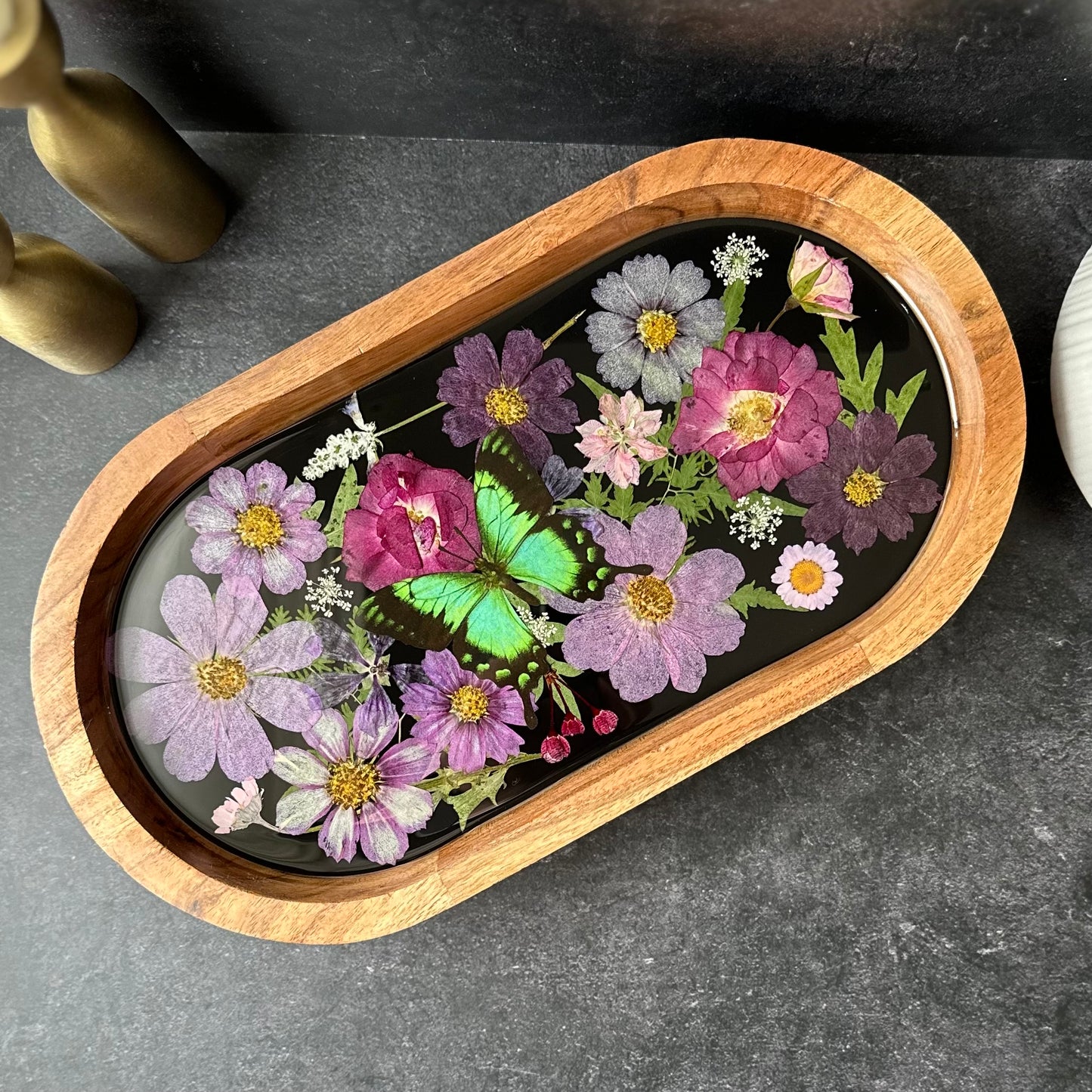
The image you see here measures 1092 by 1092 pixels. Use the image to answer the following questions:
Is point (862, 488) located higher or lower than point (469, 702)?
higher

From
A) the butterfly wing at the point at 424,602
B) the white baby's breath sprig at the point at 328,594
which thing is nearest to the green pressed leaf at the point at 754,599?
the butterfly wing at the point at 424,602

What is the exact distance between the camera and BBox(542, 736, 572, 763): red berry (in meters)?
0.69

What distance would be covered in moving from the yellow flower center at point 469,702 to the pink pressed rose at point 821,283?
16.5 inches

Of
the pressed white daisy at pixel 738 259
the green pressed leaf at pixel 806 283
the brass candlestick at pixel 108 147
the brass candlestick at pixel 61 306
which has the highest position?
the brass candlestick at pixel 108 147

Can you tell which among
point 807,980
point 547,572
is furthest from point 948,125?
point 807,980

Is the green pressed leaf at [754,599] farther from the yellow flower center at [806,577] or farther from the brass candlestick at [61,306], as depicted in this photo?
the brass candlestick at [61,306]

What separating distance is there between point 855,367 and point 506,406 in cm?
29

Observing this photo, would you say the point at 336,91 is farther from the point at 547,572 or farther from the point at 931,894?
the point at 931,894

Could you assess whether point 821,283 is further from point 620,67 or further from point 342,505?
point 342,505

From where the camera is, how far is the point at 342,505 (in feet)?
2.26

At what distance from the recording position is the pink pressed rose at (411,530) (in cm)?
68

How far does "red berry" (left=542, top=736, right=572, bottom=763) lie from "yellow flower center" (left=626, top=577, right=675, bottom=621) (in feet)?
0.40

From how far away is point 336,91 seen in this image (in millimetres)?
736

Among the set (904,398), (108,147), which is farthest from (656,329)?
(108,147)
